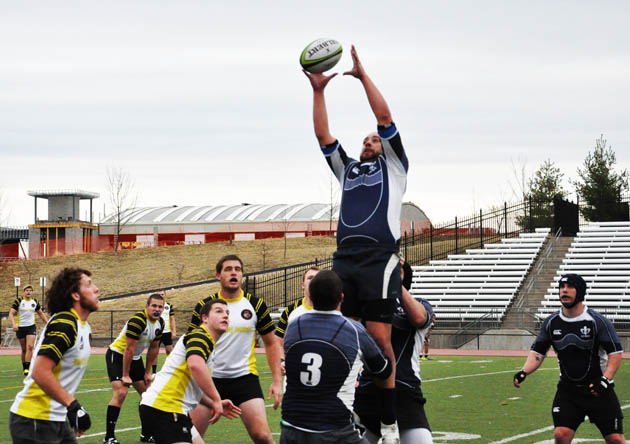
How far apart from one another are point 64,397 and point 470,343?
26.6 metres

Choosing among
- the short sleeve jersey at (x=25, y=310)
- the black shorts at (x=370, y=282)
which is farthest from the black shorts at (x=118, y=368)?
the short sleeve jersey at (x=25, y=310)

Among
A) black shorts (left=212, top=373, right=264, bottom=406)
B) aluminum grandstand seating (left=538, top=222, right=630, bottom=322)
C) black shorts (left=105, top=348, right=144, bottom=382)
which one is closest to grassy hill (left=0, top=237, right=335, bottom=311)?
aluminum grandstand seating (left=538, top=222, right=630, bottom=322)

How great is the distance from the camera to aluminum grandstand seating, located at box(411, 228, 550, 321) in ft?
110

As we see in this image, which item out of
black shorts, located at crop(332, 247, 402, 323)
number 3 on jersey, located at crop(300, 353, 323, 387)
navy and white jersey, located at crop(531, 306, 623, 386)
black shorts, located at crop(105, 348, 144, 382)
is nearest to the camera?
number 3 on jersey, located at crop(300, 353, 323, 387)

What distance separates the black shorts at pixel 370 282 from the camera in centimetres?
673

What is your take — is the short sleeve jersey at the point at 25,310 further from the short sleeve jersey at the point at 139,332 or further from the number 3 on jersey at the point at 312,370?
the number 3 on jersey at the point at 312,370

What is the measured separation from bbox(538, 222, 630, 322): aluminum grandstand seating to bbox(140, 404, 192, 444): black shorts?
25.1 meters

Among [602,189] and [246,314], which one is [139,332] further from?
[602,189]

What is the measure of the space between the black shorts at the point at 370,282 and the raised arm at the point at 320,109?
3.72 feet

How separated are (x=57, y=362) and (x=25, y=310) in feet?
57.2

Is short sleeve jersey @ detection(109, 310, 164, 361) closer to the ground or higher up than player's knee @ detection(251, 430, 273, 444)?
higher up

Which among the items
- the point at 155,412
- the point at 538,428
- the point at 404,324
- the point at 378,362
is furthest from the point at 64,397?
the point at 538,428

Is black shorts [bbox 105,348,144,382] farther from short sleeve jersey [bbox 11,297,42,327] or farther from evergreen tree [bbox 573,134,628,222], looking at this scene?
evergreen tree [bbox 573,134,628,222]

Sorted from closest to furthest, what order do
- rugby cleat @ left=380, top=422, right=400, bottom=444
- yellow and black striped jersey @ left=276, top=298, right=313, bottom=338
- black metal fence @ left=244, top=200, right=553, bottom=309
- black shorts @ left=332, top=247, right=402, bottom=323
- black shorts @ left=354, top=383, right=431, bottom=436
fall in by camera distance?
rugby cleat @ left=380, top=422, right=400, bottom=444
black shorts @ left=332, top=247, right=402, bottom=323
black shorts @ left=354, top=383, right=431, bottom=436
yellow and black striped jersey @ left=276, top=298, right=313, bottom=338
black metal fence @ left=244, top=200, right=553, bottom=309
